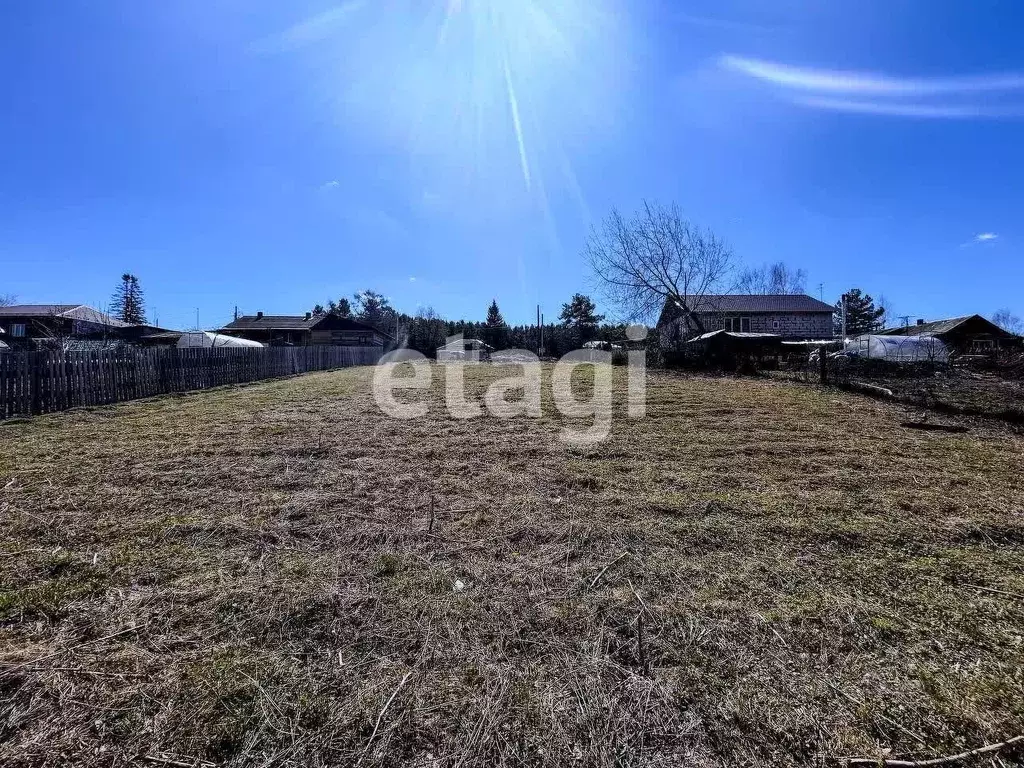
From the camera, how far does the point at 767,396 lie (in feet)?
28.5

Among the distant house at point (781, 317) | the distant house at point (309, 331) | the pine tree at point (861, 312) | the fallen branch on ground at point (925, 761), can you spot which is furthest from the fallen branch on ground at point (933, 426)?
the pine tree at point (861, 312)

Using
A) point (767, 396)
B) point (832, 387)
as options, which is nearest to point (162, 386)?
point (767, 396)

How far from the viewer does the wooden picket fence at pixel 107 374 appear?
6.20 meters

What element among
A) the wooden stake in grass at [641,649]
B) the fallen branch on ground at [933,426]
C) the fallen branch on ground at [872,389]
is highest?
the fallen branch on ground at [872,389]

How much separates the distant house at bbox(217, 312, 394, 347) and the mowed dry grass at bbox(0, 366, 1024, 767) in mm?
36864

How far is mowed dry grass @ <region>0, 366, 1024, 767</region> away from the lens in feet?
4.03

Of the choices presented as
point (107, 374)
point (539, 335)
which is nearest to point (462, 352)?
point (539, 335)

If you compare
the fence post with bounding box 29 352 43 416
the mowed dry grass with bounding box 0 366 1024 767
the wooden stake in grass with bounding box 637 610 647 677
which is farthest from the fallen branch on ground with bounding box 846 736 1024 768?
the fence post with bounding box 29 352 43 416

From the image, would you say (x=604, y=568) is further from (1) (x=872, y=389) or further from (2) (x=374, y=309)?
(2) (x=374, y=309)

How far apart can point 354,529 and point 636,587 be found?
1.61 m

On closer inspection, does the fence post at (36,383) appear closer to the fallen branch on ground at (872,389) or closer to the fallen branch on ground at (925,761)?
the fallen branch on ground at (925,761)

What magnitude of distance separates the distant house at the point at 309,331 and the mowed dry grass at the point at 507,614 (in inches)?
1451

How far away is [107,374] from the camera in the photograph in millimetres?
7801

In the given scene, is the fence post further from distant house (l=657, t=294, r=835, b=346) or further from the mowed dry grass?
distant house (l=657, t=294, r=835, b=346)
